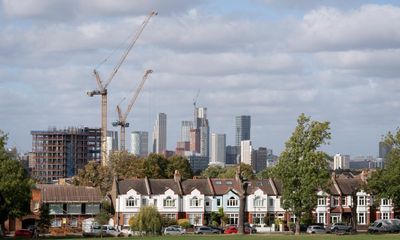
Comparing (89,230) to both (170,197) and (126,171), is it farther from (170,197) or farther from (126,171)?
(126,171)

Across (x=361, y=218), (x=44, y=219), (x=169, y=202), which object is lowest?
(x=361, y=218)

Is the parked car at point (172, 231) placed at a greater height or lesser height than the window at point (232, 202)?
lesser

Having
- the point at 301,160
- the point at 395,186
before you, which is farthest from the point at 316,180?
the point at 395,186

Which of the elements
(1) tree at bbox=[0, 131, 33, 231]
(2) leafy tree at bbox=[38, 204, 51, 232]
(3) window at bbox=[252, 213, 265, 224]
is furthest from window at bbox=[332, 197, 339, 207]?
(1) tree at bbox=[0, 131, 33, 231]

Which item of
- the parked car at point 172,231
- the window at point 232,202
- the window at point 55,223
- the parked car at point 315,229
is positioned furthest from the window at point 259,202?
the window at point 55,223

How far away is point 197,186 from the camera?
141875 millimetres

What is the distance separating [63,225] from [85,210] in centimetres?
453

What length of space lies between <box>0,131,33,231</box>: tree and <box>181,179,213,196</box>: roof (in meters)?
40.3

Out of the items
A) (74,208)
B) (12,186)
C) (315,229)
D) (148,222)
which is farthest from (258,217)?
(12,186)

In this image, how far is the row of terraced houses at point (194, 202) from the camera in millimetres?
135125

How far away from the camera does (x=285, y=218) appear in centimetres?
14000

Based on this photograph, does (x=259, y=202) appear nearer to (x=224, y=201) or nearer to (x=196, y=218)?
(x=224, y=201)

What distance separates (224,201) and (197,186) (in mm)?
4930

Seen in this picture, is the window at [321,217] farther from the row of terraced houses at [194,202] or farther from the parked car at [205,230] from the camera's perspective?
the parked car at [205,230]
